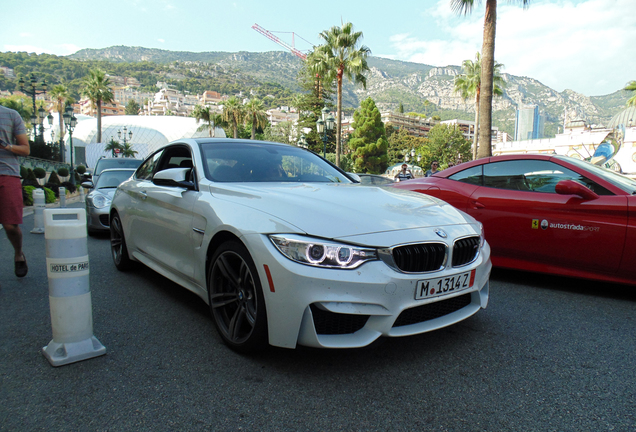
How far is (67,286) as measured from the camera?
97.8 inches

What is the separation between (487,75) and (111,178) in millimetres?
8924

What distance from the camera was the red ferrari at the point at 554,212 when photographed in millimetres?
3662

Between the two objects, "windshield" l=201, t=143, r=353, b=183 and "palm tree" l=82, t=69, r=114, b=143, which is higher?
"palm tree" l=82, t=69, r=114, b=143

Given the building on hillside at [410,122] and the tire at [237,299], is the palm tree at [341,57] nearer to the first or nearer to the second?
the tire at [237,299]

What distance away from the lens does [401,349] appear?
2.64 meters

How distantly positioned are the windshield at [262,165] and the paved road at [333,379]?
1.15 meters

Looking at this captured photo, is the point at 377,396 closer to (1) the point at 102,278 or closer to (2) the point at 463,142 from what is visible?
(1) the point at 102,278

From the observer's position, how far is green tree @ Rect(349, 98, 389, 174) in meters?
62.0

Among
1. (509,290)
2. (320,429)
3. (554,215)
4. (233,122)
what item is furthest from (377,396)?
(233,122)

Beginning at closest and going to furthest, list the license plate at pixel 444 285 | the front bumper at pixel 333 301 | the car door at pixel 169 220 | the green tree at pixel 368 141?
the front bumper at pixel 333 301
the license plate at pixel 444 285
the car door at pixel 169 220
the green tree at pixel 368 141

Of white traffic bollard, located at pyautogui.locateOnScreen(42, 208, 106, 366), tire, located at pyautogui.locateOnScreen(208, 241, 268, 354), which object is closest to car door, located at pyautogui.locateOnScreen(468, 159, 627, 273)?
tire, located at pyautogui.locateOnScreen(208, 241, 268, 354)

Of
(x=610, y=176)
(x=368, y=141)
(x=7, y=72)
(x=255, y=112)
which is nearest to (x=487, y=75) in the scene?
(x=610, y=176)

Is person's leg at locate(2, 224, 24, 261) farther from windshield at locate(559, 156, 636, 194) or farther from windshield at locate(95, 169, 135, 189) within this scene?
windshield at locate(559, 156, 636, 194)

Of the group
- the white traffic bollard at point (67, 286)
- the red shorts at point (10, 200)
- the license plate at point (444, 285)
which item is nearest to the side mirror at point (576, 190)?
the license plate at point (444, 285)
